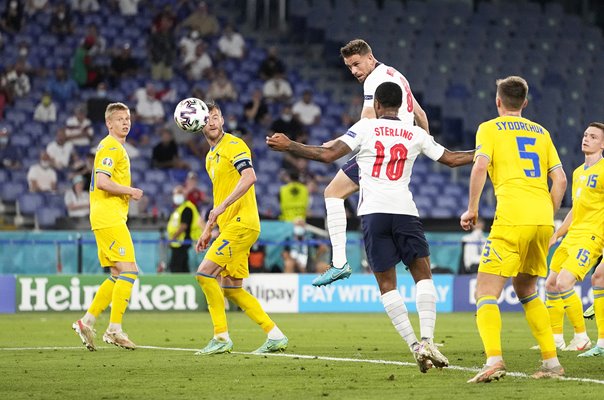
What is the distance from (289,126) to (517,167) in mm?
17257

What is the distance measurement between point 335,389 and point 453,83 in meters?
22.4

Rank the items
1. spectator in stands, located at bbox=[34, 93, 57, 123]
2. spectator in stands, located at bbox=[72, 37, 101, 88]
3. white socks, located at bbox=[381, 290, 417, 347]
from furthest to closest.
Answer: spectator in stands, located at bbox=[72, 37, 101, 88], spectator in stands, located at bbox=[34, 93, 57, 123], white socks, located at bbox=[381, 290, 417, 347]

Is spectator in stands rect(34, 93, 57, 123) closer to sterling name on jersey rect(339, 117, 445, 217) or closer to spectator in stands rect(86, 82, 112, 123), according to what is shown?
spectator in stands rect(86, 82, 112, 123)

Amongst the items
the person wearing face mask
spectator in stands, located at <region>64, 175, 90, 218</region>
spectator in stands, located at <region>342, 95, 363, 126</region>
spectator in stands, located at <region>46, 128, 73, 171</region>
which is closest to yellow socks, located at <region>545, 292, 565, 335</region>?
the person wearing face mask

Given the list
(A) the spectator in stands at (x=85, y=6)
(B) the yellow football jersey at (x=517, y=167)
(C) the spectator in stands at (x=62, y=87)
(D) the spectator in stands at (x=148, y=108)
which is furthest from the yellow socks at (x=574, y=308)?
(A) the spectator in stands at (x=85, y=6)

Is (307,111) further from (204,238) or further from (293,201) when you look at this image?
(204,238)

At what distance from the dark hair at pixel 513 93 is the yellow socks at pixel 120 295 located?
5216mm

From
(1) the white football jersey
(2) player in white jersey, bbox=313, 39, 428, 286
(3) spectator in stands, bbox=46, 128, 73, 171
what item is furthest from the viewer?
(3) spectator in stands, bbox=46, 128, 73, 171

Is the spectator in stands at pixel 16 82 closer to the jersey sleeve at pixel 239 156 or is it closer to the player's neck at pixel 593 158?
the jersey sleeve at pixel 239 156

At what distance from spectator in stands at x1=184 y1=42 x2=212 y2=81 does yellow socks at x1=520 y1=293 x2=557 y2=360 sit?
63.0 feet

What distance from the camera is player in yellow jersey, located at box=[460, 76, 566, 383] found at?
895 cm

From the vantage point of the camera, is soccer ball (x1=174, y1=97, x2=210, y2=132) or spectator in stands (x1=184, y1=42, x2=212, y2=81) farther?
spectator in stands (x1=184, y1=42, x2=212, y2=81)

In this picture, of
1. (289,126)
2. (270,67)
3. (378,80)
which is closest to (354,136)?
(378,80)

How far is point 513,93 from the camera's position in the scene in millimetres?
9188
